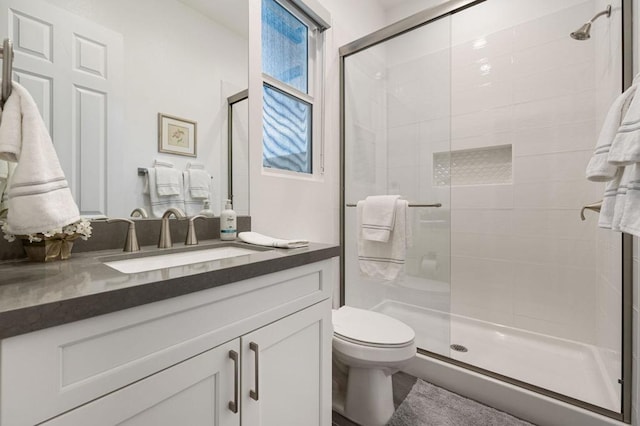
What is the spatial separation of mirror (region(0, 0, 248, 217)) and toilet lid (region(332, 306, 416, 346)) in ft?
2.76

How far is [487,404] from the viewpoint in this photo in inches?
58.0

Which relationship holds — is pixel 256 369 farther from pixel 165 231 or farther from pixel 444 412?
pixel 444 412

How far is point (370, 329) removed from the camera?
4.56ft

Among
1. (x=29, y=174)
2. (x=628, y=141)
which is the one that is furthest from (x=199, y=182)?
(x=628, y=141)

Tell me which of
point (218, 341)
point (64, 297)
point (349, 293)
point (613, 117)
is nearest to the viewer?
point (64, 297)

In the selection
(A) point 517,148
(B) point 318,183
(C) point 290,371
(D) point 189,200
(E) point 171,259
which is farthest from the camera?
(A) point 517,148

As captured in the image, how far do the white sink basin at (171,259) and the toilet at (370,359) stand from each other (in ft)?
2.10

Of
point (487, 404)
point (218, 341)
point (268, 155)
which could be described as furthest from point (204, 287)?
point (487, 404)

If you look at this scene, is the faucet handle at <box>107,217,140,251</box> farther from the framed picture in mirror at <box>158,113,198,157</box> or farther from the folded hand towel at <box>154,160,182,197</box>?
the framed picture in mirror at <box>158,113,198,157</box>

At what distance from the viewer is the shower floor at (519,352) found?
4.72 ft

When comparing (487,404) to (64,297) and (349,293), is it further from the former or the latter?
(64,297)

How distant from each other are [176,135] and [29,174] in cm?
61

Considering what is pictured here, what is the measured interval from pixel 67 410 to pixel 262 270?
44 cm

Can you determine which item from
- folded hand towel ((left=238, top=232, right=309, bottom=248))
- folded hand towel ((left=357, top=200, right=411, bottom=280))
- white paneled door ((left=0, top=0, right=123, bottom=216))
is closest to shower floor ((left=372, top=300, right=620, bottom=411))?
folded hand towel ((left=357, top=200, right=411, bottom=280))
